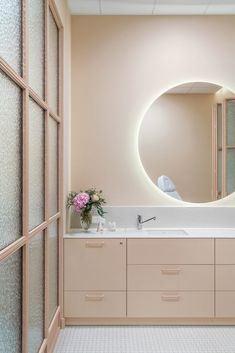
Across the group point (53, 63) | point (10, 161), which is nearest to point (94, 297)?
point (10, 161)

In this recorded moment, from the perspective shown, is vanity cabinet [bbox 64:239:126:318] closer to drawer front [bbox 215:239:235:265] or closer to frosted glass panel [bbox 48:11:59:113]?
drawer front [bbox 215:239:235:265]

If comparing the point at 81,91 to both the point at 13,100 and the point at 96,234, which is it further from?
the point at 13,100

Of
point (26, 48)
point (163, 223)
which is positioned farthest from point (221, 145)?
point (26, 48)

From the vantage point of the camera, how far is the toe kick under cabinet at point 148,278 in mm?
2852

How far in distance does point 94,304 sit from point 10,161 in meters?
1.76

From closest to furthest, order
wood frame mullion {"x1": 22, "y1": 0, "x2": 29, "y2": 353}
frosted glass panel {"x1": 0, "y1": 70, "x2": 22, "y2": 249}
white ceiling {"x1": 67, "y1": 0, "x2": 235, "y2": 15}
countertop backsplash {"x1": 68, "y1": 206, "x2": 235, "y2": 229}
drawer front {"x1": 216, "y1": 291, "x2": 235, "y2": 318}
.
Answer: frosted glass panel {"x1": 0, "y1": 70, "x2": 22, "y2": 249}
wood frame mullion {"x1": 22, "y1": 0, "x2": 29, "y2": 353}
drawer front {"x1": 216, "y1": 291, "x2": 235, "y2": 318}
white ceiling {"x1": 67, "y1": 0, "x2": 235, "y2": 15}
countertop backsplash {"x1": 68, "y1": 206, "x2": 235, "y2": 229}

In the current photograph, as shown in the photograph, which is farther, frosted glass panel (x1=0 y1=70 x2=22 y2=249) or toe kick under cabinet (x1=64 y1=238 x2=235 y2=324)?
toe kick under cabinet (x1=64 y1=238 x2=235 y2=324)

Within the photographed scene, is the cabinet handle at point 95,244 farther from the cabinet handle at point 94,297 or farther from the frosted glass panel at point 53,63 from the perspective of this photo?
the frosted glass panel at point 53,63

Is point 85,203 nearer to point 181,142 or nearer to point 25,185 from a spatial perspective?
point 181,142

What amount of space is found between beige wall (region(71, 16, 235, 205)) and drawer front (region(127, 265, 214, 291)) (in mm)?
666

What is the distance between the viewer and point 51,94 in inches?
99.7

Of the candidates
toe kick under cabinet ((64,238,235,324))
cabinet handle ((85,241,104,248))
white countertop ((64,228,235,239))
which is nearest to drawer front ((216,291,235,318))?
toe kick under cabinet ((64,238,235,324))

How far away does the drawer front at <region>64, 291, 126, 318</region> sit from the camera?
2859 mm

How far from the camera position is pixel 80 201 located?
2.97 meters
